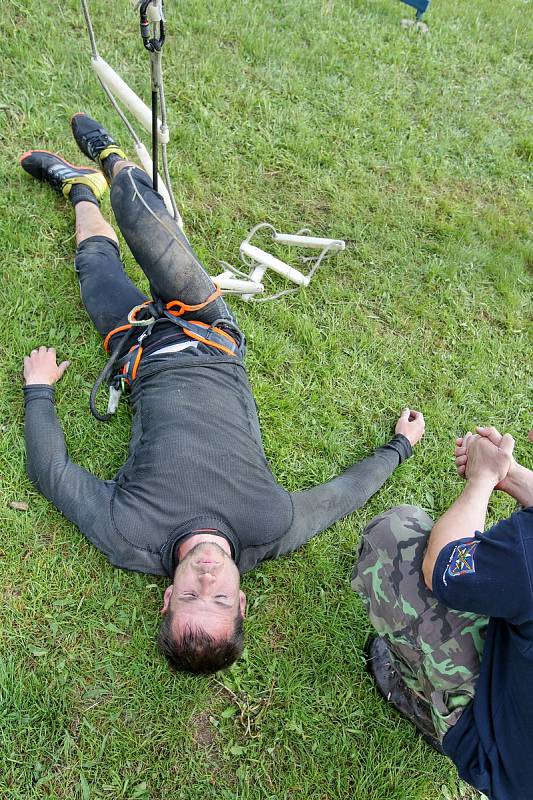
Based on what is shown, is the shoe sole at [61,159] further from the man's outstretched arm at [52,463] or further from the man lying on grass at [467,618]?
the man lying on grass at [467,618]

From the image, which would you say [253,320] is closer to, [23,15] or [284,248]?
[284,248]

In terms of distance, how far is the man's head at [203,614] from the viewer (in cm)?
241

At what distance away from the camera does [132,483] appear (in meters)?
2.78

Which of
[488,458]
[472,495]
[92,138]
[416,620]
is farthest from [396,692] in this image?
[92,138]

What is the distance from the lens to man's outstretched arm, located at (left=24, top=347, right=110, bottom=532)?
2764 millimetres

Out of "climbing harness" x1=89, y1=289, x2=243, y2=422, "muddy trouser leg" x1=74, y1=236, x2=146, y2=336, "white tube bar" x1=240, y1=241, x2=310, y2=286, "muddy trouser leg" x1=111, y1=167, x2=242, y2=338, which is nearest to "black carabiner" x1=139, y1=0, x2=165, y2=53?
"muddy trouser leg" x1=111, y1=167, x2=242, y2=338

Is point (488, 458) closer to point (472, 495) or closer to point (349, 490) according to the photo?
point (472, 495)

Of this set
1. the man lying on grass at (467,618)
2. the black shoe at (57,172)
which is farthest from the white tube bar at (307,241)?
the man lying on grass at (467,618)

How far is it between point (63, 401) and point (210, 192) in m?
1.82

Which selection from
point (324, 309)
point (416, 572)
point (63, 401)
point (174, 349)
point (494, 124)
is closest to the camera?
point (416, 572)

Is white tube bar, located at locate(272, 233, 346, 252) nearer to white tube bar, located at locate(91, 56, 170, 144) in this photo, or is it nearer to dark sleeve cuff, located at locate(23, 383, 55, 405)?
white tube bar, located at locate(91, 56, 170, 144)

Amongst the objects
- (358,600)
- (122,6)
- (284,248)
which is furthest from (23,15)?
(358,600)

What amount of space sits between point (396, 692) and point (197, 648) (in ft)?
3.54

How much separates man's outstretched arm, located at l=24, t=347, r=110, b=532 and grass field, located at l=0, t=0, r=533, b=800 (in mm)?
162
